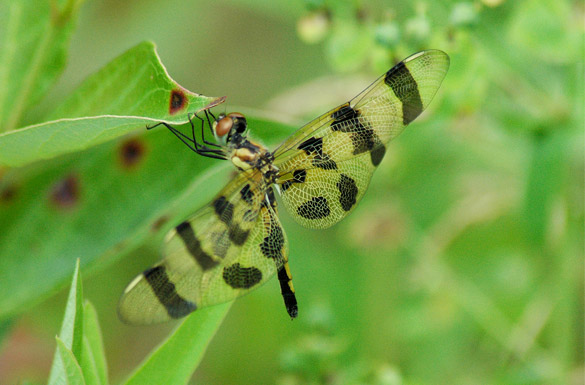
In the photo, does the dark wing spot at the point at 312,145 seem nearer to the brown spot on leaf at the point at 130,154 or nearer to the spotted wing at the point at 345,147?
the spotted wing at the point at 345,147

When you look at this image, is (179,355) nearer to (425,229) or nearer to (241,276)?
(241,276)

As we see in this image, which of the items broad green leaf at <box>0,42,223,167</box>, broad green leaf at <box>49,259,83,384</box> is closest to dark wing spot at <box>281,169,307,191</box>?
broad green leaf at <box>0,42,223,167</box>

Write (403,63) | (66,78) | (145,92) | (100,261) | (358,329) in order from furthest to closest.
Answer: (66,78)
(358,329)
(403,63)
(100,261)
(145,92)

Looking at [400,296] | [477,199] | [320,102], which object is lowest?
[400,296]

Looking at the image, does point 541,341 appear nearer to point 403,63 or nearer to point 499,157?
Result: point 499,157

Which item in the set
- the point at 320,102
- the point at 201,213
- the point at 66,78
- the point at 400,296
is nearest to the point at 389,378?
the point at 201,213
